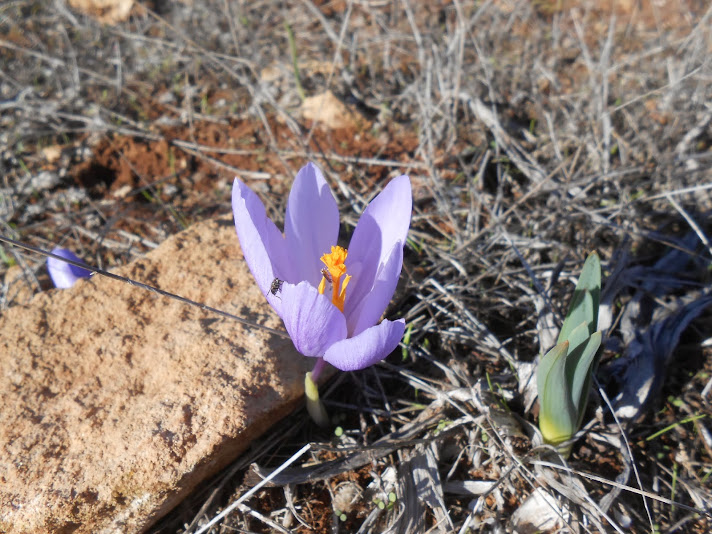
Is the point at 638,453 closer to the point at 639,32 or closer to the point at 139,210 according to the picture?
the point at 139,210

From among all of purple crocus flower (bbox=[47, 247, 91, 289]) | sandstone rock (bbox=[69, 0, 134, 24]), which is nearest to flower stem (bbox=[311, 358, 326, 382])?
purple crocus flower (bbox=[47, 247, 91, 289])

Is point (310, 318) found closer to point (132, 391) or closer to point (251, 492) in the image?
point (251, 492)

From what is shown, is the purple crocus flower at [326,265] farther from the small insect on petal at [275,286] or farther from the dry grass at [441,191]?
the dry grass at [441,191]

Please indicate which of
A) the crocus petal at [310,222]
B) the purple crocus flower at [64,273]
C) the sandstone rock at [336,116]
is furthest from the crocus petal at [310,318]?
the sandstone rock at [336,116]

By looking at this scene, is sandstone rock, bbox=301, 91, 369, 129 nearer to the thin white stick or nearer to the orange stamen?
the orange stamen

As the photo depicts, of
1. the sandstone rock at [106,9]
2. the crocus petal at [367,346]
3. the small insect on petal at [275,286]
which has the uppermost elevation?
the sandstone rock at [106,9]

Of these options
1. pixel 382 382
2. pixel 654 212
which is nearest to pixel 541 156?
pixel 654 212
